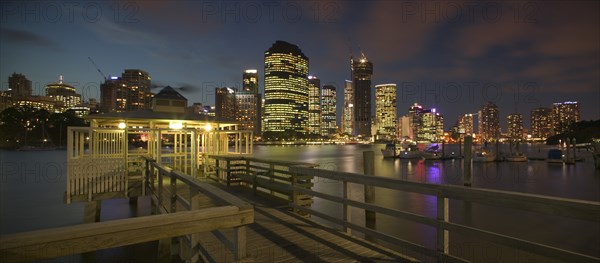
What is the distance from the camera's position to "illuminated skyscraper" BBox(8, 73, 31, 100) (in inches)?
5949

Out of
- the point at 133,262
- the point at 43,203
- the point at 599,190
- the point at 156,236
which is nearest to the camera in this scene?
the point at 156,236

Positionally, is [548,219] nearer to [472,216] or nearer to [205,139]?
[472,216]

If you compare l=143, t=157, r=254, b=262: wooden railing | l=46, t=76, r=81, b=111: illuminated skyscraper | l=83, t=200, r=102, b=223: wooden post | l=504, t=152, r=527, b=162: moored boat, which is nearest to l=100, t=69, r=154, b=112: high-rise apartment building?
l=46, t=76, r=81, b=111: illuminated skyscraper

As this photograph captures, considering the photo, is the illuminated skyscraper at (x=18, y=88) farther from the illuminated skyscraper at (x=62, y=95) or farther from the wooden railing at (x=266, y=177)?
the wooden railing at (x=266, y=177)

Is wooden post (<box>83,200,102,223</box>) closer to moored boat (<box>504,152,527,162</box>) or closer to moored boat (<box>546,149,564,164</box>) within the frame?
moored boat (<box>546,149,564,164</box>)

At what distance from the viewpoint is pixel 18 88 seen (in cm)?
15562

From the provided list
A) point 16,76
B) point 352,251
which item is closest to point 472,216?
point 352,251

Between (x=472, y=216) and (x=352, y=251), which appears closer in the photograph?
(x=352, y=251)

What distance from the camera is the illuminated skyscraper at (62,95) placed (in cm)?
17175

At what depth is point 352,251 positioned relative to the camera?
489cm

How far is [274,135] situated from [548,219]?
183312 mm

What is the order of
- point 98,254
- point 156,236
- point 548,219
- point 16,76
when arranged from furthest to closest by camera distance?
1. point 16,76
2. point 548,219
3. point 98,254
4. point 156,236

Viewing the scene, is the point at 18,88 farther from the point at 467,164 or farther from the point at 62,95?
the point at 467,164

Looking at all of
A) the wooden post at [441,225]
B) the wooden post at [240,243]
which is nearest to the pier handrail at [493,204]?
the wooden post at [441,225]
